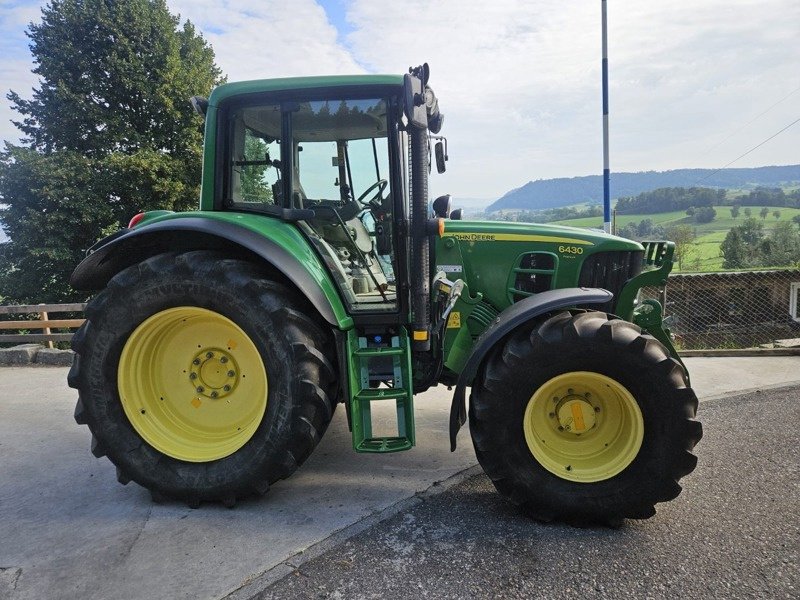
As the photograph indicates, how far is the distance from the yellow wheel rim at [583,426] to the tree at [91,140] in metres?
13.7

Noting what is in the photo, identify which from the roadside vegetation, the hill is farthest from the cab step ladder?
the roadside vegetation

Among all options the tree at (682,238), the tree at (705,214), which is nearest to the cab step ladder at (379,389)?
the tree at (682,238)

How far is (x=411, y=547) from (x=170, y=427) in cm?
162

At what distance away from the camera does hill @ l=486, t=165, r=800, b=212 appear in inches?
421

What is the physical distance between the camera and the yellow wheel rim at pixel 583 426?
2658 mm

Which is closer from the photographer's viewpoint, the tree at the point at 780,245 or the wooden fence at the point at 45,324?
the wooden fence at the point at 45,324

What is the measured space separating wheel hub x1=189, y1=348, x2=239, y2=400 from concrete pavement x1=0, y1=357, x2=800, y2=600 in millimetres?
655

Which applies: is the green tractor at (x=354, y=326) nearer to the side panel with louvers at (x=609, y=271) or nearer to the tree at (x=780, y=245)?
the side panel with louvers at (x=609, y=271)

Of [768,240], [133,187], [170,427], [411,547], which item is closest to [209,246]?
[170,427]

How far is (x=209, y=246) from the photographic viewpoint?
3.07 meters

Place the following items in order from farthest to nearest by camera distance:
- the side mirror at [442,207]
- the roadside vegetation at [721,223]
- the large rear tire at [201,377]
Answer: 1. the roadside vegetation at [721,223]
2. the side mirror at [442,207]
3. the large rear tire at [201,377]

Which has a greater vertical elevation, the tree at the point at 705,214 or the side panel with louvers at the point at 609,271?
the tree at the point at 705,214

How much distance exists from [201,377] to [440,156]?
1.98 meters

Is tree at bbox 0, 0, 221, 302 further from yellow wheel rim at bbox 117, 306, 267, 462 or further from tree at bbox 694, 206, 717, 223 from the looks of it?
tree at bbox 694, 206, 717, 223
